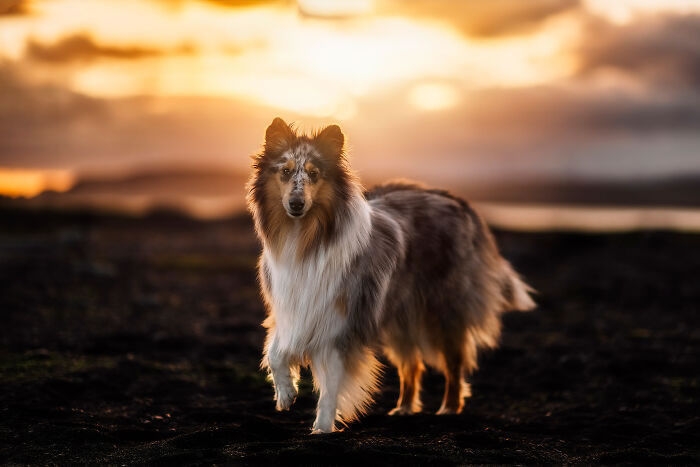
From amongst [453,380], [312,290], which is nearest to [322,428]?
[312,290]

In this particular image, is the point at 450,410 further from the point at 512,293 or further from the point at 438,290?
the point at 512,293

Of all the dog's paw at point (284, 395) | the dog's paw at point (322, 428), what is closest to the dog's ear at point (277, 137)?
the dog's paw at point (284, 395)

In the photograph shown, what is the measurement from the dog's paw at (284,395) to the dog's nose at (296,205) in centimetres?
141

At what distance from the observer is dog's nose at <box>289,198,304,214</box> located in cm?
532

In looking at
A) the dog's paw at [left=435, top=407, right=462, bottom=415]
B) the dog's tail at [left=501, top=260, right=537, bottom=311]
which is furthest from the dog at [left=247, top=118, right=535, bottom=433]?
the dog's tail at [left=501, top=260, right=537, bottom=311]

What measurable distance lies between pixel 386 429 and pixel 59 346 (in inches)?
172

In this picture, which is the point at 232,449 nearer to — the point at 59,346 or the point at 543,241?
the point at 59,346

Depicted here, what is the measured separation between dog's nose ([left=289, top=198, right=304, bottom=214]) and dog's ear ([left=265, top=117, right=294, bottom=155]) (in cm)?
55

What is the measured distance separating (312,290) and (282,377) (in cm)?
76

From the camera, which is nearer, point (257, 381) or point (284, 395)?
point (284, 395)

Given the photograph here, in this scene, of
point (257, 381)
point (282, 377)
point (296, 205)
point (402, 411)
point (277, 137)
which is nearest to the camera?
point (296, 205)

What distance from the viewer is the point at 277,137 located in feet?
18.7

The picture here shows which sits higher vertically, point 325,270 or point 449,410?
point 325,270

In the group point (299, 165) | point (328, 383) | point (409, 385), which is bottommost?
point (409, 385)
